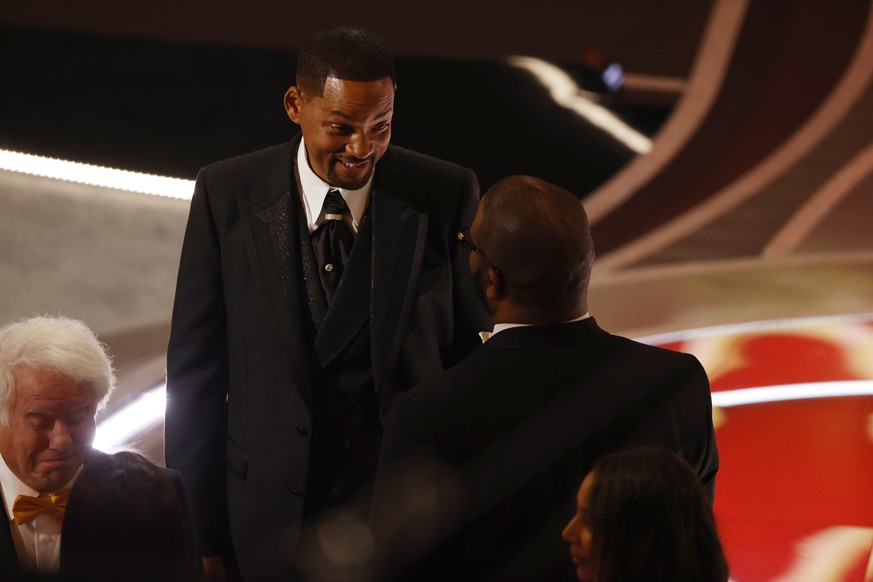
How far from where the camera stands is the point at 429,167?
2.30 meters

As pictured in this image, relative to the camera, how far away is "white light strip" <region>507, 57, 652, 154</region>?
622 cm

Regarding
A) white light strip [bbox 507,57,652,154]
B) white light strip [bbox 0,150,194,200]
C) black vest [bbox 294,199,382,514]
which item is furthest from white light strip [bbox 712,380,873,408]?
white light strip [bbox 507,57,652,154]

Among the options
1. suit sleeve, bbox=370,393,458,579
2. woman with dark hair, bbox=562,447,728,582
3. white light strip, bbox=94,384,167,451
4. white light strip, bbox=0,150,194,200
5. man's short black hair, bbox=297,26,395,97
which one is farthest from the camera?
white light strip, bbox=0,150,194,200

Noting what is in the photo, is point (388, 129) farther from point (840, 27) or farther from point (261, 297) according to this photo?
point (840, 27)

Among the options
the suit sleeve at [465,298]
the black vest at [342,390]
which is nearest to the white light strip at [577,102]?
the suit sleeve at [465,298]

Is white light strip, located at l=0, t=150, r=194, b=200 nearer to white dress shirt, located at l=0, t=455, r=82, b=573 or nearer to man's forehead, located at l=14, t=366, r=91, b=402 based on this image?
man's forehead, located at l=14, t=366, r=91, b=402

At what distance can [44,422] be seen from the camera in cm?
204

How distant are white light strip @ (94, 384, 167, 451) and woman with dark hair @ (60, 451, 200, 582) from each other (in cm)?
140

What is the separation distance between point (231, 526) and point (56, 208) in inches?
116

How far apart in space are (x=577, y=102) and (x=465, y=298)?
4.68m

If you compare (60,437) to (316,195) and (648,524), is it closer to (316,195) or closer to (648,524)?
(316,195)

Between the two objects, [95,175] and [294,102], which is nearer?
[294,102]

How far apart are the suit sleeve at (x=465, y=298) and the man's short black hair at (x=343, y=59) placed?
0.98 feet

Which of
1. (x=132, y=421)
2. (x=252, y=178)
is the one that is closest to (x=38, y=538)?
(x=252, y=178)
